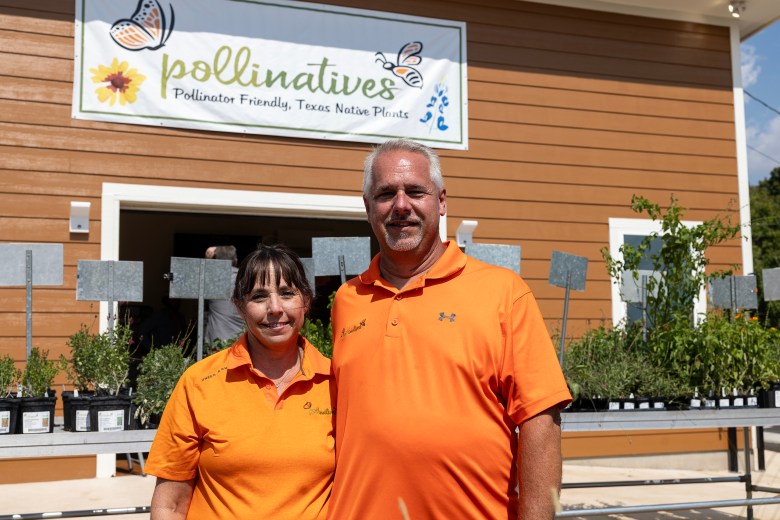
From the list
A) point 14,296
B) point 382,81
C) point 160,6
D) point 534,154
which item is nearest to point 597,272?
point 534,154

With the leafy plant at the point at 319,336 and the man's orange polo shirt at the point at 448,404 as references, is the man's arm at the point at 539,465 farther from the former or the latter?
the leafy plant at the point at 319,336

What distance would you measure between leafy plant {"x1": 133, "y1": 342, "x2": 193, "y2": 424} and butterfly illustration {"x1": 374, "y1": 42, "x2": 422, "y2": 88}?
3.67 metres

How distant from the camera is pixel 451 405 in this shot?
1756 mm

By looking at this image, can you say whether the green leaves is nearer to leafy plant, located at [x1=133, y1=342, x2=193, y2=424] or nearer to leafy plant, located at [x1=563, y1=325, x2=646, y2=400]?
leafy plant, located at [x1=563, y1=325, x2=646, y2=400]

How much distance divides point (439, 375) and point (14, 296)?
4.60 meters

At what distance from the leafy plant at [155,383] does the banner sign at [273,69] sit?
2783mm

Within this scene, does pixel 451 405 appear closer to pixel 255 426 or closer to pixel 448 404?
pixel 448 404

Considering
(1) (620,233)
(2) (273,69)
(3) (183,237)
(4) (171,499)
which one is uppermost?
(2) (273,69)

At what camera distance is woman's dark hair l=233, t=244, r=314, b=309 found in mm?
2023

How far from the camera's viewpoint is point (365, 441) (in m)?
1.79

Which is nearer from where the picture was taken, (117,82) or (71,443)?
(71,443)

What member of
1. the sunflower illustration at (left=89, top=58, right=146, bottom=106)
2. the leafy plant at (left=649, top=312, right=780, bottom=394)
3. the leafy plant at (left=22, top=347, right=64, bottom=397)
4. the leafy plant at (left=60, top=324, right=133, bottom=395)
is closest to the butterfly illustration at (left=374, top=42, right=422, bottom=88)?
the sunflower illustration at (left=89, top=58, right=146, bottom=106)

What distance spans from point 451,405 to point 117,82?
16.1 feet

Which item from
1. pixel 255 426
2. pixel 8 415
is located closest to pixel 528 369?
pixel 255 426
